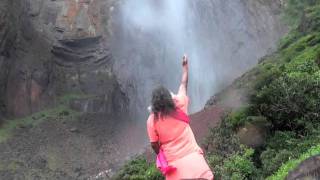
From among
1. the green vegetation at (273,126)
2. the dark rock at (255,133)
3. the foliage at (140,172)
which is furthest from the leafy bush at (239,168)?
the foliage at (140,172)

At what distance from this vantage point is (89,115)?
54438 mm

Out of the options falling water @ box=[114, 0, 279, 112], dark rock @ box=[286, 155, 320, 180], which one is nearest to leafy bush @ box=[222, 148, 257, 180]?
dark rock @ box=[286, 155, 320, 180]

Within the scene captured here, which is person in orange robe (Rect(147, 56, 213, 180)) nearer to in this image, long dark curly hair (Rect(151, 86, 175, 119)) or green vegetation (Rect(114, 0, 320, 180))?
long dark curly hair (Rect(151, 86, 175, 119))

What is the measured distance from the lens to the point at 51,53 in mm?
58438

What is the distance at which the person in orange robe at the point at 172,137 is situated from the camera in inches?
310

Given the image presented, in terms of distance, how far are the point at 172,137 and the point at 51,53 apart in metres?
51.7

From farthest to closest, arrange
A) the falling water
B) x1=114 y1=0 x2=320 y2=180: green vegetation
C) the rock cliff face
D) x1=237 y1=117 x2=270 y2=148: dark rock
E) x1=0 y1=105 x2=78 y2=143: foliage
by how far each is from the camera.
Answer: the falling water < the rock cliff face < x1=0 y1=105 x2=78 y2=143: foliage < x1=237 y1=117 x2=270 y2=148: dark rock < x1=114 y1=0 x2=320 y2=180: green vegetation

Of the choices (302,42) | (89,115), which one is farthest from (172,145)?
(89,115)

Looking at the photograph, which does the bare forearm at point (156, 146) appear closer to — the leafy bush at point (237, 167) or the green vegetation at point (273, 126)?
the green vegetation at point (273, 126)

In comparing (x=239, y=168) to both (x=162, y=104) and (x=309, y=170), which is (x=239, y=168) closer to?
(x=309, y=170)

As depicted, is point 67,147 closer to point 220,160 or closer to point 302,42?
point 302,42

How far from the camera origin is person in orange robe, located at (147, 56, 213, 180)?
786cm

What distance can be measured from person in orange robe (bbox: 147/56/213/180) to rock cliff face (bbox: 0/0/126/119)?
46731 mm

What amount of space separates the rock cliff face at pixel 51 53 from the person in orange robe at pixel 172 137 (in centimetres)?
4673
